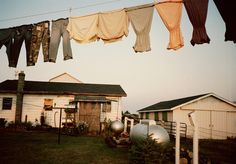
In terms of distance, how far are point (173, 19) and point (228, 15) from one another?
5.46 ft

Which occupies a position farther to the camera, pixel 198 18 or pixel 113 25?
pixel 113 25

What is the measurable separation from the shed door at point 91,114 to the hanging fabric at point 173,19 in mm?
14601

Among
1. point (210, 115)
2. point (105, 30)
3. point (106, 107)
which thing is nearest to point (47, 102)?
point (106, 107)

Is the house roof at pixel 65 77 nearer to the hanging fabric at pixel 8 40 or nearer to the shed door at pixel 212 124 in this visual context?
the shed door at pixel 212 124

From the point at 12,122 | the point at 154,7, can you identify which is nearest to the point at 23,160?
the point at 154,7

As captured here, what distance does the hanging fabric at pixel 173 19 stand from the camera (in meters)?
7.63

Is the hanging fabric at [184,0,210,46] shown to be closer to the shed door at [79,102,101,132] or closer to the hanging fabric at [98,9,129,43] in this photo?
the hanging fabric at [98,9,129,43]

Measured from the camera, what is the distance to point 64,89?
24.5 m

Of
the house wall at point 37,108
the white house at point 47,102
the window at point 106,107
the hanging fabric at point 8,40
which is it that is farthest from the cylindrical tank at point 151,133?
the house wall at point 37,108

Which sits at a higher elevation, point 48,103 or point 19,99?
point 19,99

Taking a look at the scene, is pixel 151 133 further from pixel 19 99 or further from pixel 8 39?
pixel 19 99

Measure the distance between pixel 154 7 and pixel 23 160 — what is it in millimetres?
7395

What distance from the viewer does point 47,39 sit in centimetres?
982

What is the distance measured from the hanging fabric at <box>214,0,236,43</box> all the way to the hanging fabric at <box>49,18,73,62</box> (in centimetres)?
564
